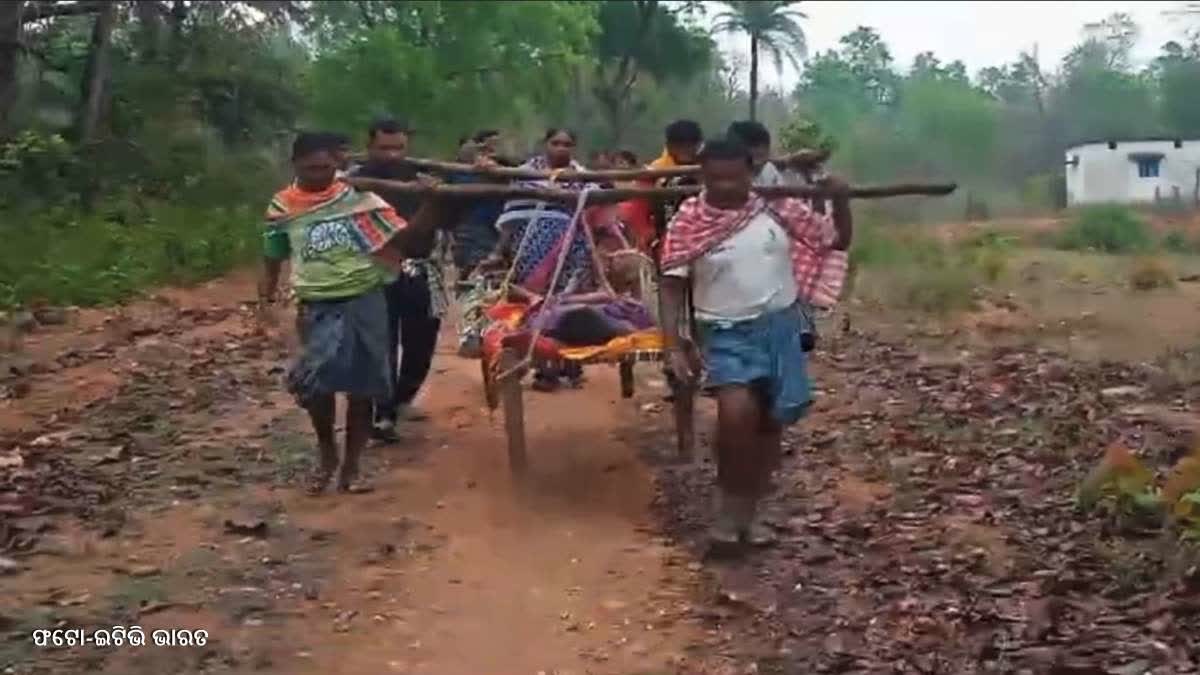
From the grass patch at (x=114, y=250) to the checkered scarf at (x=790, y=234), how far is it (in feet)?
33.4

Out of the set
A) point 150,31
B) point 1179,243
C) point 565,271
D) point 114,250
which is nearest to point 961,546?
point 565,271

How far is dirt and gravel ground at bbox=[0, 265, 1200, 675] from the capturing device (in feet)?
16.7

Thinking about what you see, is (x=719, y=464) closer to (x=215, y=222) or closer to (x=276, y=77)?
(x=215, y=222)

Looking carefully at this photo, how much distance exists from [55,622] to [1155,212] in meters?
27.1

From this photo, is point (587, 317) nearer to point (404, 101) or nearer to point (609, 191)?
point (609, 191)

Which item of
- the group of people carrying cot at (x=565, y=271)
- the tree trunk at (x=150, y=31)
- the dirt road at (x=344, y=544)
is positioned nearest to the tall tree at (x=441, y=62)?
the tree trunk at (x=150, y=31)

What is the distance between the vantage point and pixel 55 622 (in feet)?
17.5

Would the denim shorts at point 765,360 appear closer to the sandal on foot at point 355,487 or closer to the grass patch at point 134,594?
the sandal on foot at point 355,487

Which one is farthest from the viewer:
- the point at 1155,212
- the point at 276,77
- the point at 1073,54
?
the point at 1155,212

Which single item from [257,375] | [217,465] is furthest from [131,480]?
[257,375]

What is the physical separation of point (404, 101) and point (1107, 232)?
12.9 metres

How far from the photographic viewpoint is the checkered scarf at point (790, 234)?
20.7 ft

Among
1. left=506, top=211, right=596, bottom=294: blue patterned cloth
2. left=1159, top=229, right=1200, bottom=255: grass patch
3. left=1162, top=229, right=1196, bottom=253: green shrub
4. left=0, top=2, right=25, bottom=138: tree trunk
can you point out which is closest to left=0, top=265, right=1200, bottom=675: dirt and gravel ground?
left=506, top=211, right=596, bottom=294: blue patterned cloth

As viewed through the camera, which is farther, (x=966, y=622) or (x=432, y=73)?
(x=432, y=73)
